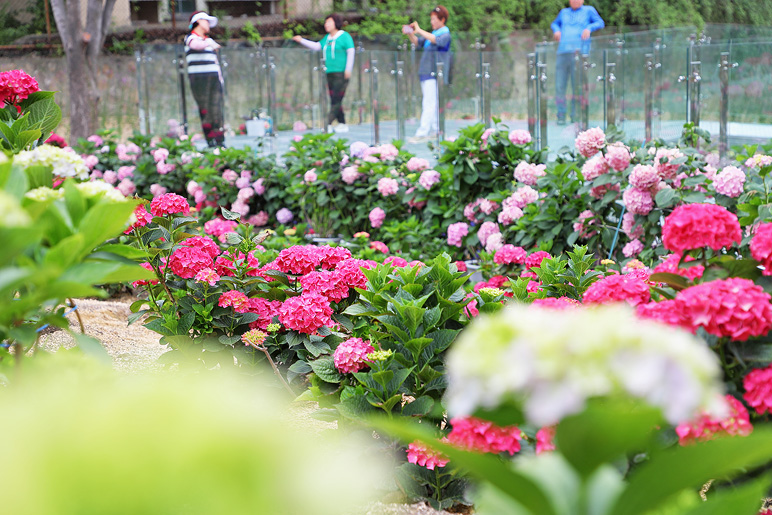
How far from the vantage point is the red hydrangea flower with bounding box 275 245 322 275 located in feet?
8.93

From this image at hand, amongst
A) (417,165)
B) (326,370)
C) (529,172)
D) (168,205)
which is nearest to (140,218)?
(168,205)

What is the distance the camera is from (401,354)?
2.16 meters

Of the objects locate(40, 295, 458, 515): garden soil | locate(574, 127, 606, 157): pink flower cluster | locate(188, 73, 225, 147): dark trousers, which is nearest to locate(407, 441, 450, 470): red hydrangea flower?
locate(40, 295, 458, 515): garden soil

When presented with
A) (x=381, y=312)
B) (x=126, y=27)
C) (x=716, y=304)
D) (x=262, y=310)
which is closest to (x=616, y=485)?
(x=716, y=304)

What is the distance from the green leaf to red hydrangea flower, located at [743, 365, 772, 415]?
126 cm

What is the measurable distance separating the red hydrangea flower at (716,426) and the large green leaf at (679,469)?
485mm

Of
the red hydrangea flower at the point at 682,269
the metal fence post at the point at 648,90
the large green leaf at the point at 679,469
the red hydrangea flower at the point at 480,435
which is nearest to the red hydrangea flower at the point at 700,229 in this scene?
the red hydrangea flower at the point at 682,269

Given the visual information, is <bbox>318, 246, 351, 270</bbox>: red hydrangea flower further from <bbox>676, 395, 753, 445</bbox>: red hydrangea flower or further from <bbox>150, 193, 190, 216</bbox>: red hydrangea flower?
<bbox>676, 395, 753, 445</bbox>: red hydrangea flower

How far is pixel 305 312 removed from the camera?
2.52m

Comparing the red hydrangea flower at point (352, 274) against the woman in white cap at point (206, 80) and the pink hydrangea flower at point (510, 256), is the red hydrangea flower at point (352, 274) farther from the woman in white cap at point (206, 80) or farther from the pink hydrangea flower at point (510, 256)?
the woman in white cap at point (206, 80)

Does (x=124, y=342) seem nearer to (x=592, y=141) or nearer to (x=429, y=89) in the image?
(x=592, y=141)

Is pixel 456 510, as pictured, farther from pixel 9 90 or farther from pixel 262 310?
pixel 9 90

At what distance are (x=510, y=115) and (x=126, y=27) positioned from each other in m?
12.3

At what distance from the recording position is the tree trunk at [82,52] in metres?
10.3
